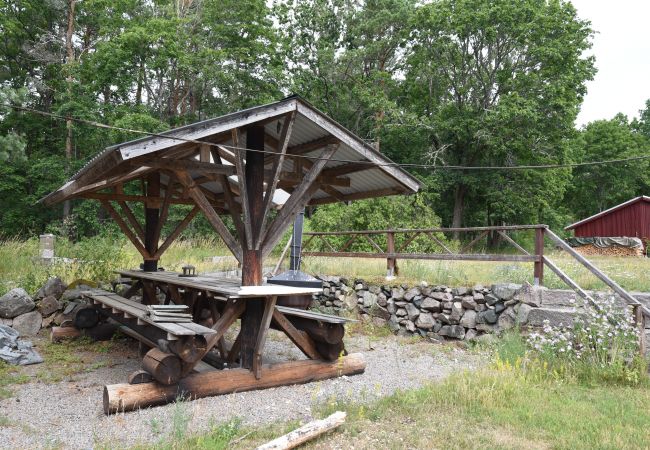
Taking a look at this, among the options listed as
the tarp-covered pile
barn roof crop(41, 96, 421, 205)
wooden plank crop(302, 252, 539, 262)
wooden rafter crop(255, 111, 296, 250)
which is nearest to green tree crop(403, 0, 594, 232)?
the tarp-covered pile

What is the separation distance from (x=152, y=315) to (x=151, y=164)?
167 centimetres

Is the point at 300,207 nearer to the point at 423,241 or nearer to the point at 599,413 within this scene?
the point at 599,413

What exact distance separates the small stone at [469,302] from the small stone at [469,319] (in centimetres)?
8

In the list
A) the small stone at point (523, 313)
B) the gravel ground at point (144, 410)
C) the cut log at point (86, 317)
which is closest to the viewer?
the gravel ground at point (144, 410)

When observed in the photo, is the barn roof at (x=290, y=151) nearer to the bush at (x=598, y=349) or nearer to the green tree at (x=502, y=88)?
the bush at (x=598, y=349)

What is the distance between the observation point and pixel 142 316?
18.5ft

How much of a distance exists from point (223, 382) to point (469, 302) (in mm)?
5003

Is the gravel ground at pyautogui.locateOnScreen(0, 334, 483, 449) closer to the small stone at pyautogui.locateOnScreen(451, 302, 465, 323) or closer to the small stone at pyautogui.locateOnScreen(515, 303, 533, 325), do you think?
the small stone at pyautogui.locateOnScreen(515, 303, 533, 325)

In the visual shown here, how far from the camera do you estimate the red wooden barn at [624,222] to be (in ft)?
85.4

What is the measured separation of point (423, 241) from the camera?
57.8 feet

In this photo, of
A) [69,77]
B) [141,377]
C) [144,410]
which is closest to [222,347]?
[141,377]

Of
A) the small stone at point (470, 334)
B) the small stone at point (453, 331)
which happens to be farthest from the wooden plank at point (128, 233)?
the small stone at point (470, 334)

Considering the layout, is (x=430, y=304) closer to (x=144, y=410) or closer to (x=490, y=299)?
(x=490, y=299)

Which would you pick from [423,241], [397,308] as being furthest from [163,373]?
[423,241]
